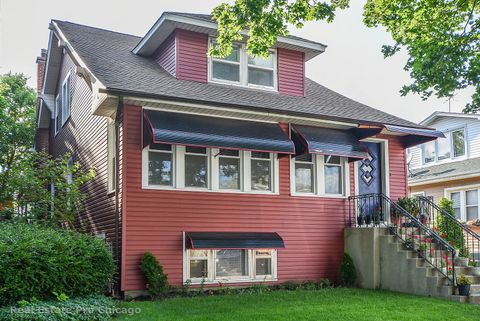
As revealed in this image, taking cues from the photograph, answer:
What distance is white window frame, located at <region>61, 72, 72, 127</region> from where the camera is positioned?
688 inches

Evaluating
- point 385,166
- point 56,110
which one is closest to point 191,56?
point 385,166

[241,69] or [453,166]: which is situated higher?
[241,69]

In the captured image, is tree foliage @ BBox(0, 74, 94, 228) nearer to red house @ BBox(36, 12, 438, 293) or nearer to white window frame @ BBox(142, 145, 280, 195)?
red house @ BBox(36, 12, 438, 293)

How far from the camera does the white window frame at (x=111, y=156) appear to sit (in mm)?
12841

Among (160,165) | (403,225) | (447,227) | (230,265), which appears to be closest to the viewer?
(160,165)

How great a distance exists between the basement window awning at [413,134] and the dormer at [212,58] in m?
2.87

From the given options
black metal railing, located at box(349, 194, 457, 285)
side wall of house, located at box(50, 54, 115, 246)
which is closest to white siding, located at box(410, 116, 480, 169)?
black metal railing, located at box(349, 194, 457, 285)

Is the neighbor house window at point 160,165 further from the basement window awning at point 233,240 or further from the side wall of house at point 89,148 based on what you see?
the basement window awning at point 233,240

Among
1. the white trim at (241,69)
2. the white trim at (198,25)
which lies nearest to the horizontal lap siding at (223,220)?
the white trim at (241,69)

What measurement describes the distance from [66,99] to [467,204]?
1486 centimetres

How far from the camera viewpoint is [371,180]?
15.1m

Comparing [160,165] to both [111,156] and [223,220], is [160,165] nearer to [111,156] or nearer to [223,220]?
[111,156]

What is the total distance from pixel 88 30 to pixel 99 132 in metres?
4.85

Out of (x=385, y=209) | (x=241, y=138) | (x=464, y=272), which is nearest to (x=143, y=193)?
(x=241, y=138)
